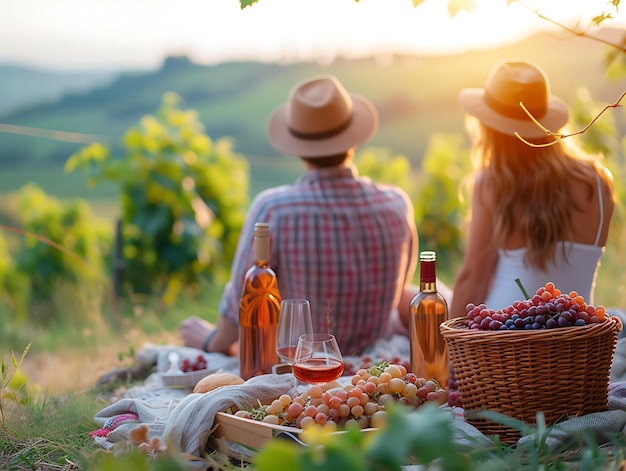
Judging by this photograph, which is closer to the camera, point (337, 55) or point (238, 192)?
point (238, 192)

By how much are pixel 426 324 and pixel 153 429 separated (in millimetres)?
752

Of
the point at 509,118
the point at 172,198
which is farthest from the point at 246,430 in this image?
the point at 172,198

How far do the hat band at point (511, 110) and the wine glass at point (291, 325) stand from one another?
3.60 feet

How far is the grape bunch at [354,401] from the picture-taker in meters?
1.80

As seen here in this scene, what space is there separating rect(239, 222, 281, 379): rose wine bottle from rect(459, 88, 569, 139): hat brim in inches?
38.7

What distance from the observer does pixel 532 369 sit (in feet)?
5.82

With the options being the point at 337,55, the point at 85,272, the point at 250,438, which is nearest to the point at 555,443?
the point at 250,438

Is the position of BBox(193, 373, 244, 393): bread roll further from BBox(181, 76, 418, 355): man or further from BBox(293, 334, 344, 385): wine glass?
BBox(181, 76, 418, 355): man

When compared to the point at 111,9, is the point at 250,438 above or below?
below

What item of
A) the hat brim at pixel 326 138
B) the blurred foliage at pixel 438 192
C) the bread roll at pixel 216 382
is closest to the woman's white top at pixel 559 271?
the hat brim at pixel 326 138

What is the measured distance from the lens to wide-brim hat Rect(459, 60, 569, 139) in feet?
8.73

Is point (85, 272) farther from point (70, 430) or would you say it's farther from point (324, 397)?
point (324, 397)

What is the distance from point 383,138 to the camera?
1930 centimetres

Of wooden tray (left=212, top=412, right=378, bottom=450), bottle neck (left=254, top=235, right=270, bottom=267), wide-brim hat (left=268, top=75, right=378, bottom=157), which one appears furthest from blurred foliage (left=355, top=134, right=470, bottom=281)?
wooden tray (left=212, top=412, right=378, bottom=450)
